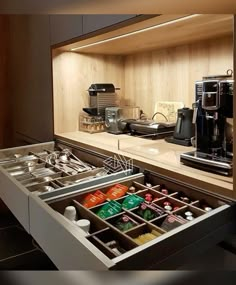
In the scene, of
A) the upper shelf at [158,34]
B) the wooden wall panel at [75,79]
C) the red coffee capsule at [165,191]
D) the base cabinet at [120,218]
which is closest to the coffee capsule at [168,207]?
the base cabinet at [120,218]

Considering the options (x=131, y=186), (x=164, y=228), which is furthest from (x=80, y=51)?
(x=164, y=228)

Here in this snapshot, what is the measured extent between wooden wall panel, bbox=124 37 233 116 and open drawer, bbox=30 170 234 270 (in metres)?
0.73

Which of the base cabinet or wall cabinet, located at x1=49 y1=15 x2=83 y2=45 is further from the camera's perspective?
wall cabinet, located at x1=49 y1=15 x2=83 y2=45

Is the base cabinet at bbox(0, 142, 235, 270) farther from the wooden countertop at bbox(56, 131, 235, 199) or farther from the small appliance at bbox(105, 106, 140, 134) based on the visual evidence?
the small appliance at bbox(105, 106, 140, 134)

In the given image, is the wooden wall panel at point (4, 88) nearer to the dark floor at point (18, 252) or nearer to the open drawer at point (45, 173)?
the dark floor at point (18, 252)

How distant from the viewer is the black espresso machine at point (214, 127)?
3.51 ft

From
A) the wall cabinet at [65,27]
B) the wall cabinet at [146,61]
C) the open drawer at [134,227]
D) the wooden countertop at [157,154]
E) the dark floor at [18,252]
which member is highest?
the wall cabinet at [65,27]

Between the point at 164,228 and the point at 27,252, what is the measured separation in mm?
1719

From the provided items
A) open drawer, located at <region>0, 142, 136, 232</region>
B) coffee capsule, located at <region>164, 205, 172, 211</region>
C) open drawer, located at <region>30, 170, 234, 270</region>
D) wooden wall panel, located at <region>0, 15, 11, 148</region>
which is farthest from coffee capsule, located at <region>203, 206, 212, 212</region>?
wooden wall panel, located at <region>0, 15, 11, 148</region>

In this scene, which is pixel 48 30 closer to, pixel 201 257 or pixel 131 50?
pixel 131 50

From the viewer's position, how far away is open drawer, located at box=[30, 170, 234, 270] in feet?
2.40

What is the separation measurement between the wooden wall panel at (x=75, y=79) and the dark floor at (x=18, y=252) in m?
0.94

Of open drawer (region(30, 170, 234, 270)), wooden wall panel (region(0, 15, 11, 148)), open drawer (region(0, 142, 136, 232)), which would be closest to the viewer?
open drawer (region(30, 170, 234, 270))

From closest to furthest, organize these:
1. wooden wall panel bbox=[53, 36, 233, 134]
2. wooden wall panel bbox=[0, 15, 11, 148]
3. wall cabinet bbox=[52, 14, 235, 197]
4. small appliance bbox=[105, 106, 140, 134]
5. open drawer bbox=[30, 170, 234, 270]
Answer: open drawer bbox=[30, 170, 234, 270] < wall cabinet bbox=[52, 14, 235, 197] < wooden wall panel bbox=[53, 36, 233, 134] < small appliance bbox=[105, 106, 140, 134] < wooden wall panel bbox=[0, 15, 11, 148]
